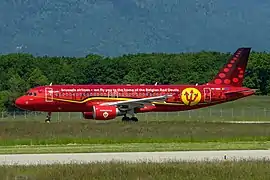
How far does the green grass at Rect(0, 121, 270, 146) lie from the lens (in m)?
39.8

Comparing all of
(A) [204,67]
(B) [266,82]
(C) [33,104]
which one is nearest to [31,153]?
(C) [33,104]

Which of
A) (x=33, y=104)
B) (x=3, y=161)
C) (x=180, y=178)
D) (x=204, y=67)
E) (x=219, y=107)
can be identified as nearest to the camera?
(x=180, y=178)

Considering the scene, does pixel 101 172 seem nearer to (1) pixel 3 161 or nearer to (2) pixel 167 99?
(1) pixel 3 161

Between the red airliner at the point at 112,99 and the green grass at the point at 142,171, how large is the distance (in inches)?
1398

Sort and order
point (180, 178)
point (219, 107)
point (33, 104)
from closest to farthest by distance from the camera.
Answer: point (180, 178) → point (33, 104) → point (219, 107)

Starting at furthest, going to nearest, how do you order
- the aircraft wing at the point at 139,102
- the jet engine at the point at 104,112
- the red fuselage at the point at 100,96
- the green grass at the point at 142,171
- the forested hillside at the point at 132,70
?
1. the forested hillside at the point at 132,70
2. the red fuselage at the point at 100,96
3. the aircraft wing at the point at 139,102
4. the jet engine at the point at 104,112
5. the green grass at the point at 142,171

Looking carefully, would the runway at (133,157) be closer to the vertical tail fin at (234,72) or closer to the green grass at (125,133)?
the green grass at (125,133)

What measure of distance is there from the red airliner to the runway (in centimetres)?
2910

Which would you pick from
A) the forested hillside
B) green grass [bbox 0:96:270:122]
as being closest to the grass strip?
green grass [bbox 0:96:270:122]

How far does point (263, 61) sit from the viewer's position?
13475 cm

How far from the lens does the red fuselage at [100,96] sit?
6100 centimetres

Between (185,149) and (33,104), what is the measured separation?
3101 cm

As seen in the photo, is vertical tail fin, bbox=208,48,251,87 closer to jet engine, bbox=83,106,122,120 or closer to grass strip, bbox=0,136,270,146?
jet engine, bbox=83,106,122,120

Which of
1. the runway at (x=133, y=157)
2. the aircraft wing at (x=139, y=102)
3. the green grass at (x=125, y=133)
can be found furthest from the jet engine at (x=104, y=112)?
the runway at (x=133, y=157)
